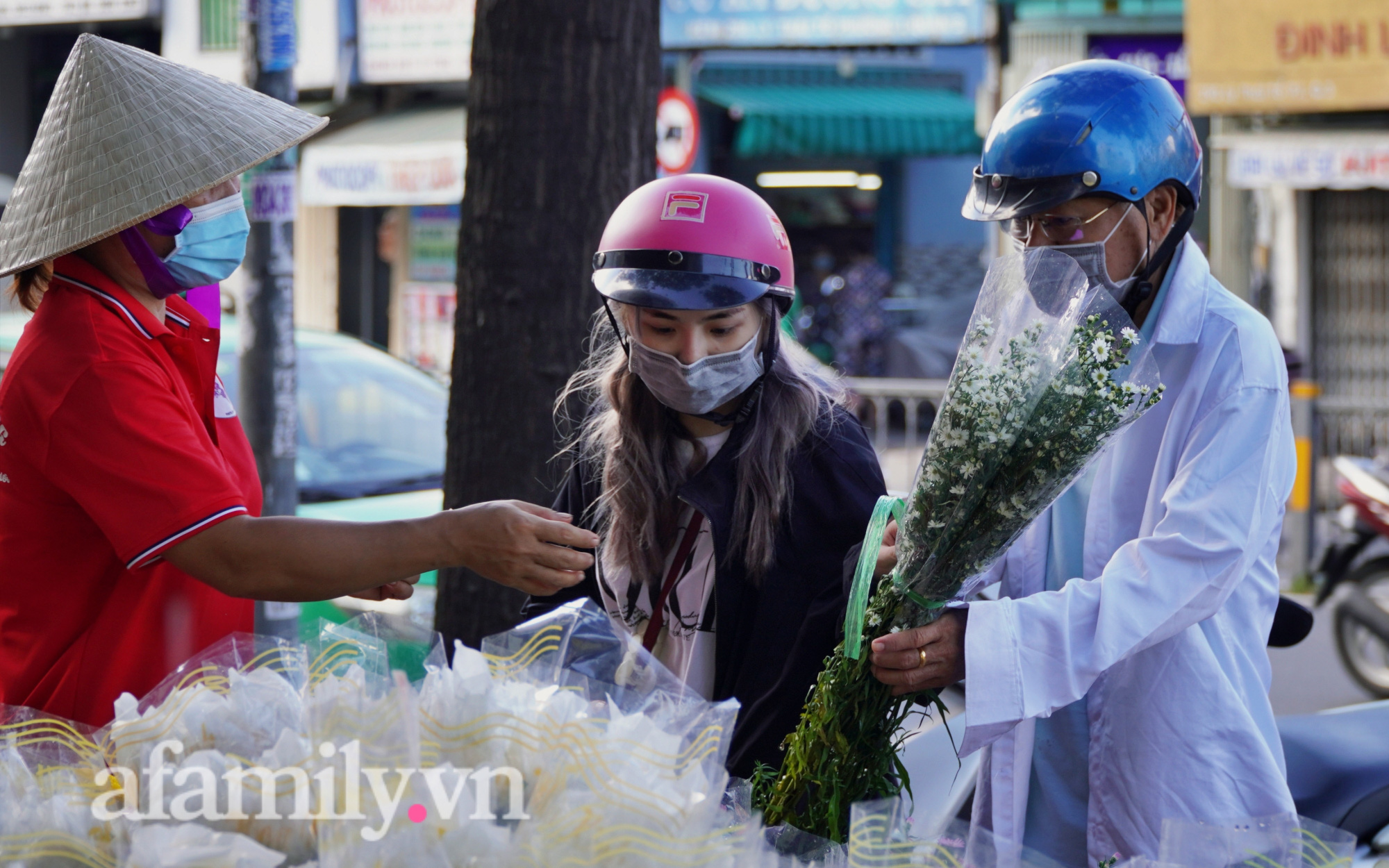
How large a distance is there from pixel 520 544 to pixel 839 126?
13.6 meters

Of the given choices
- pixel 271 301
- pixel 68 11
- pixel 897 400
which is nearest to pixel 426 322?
pixel 68 11

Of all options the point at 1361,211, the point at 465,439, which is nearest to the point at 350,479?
the point at 465,439

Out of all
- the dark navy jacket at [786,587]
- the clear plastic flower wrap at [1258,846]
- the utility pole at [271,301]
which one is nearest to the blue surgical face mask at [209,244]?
the dark navy jacket at [786,587]

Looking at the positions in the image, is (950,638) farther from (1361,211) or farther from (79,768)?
(1361,211)

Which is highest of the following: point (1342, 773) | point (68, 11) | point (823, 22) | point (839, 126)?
point (68, 11)

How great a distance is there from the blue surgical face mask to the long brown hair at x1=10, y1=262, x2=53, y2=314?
0.20m

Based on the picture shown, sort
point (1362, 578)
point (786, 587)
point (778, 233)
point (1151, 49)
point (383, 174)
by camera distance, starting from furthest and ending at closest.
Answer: point (383, 174) → point (1151, 49) → point (1362, 578) → point (778, 233) → point (786, 587)

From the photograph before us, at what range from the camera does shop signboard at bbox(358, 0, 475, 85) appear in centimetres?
1446

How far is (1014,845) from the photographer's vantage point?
68.4 inches

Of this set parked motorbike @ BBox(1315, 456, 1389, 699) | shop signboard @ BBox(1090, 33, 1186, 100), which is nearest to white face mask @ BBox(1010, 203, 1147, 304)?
parked motorbike @ BBox(1315, 456, 1389, 699)

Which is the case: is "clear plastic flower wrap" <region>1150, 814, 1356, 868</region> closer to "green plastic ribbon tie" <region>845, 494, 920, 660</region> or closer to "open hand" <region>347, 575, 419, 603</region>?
"green plastic ribbon tie" <region>845, 494, 920, 660</region>

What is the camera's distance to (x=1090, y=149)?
7.29ft

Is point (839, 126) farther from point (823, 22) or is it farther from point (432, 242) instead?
point (432, 242)

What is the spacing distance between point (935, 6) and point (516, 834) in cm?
1248
